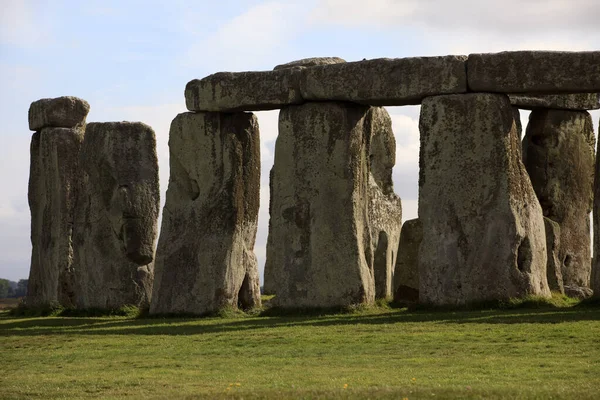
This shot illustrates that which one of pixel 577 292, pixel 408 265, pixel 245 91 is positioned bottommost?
pixel 577 292

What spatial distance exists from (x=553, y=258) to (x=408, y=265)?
2.89m

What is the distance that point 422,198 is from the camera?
29.3 metres

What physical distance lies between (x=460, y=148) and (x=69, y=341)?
301 inches

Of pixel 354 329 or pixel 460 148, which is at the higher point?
pixel 460 148

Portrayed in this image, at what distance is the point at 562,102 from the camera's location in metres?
35.6

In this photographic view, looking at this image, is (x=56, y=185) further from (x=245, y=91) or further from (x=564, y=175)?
(x=564, y=175)

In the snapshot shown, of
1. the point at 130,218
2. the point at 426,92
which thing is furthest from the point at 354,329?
the point at 130,218

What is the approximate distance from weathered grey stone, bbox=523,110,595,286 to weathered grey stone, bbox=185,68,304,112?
8.00m

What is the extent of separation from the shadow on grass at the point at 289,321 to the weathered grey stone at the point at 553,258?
3.65 meters

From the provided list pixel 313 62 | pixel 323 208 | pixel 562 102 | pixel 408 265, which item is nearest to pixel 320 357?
pixel 323 208

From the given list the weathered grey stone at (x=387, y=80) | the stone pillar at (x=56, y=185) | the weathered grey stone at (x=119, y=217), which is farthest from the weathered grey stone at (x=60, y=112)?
the weathered grey stone at (x=387, y=80)

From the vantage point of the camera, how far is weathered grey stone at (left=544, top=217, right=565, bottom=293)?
31578 mm

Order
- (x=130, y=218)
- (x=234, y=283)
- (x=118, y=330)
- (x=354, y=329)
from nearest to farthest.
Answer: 1. (x=354, y=329)
2. (x=118, y=330)
3. (x=234, y=283)
4. (x=130, y=218)

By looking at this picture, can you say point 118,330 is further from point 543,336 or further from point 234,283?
point 543,336
